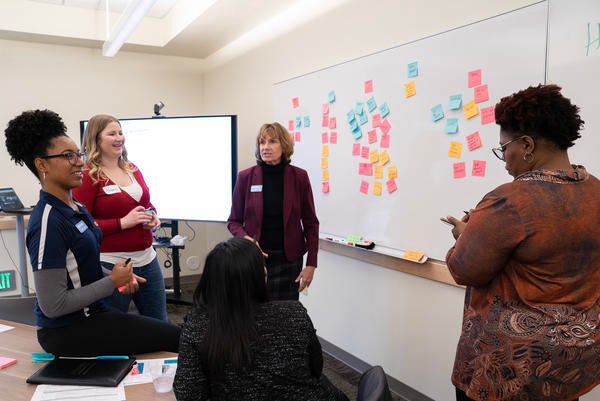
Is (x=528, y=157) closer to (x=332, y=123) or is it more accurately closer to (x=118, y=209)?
(x=118, y=209)

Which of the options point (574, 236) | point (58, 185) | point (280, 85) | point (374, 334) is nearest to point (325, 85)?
point (280, 85)

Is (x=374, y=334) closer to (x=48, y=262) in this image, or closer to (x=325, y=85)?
(x=325, y=85)

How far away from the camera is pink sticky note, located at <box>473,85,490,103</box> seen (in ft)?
6.64

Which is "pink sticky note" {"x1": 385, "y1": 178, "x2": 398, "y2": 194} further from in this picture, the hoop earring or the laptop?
the laptop

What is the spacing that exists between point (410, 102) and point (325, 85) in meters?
0.79

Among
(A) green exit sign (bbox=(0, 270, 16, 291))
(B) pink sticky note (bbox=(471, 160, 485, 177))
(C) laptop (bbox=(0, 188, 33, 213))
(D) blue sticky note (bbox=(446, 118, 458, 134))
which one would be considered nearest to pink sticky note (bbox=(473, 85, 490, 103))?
(D) blue sticky note (bbox=(446, 118, 458, 134))

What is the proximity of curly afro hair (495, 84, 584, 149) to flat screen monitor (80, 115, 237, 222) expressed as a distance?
2807mm

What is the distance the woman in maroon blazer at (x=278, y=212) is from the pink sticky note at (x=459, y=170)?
2.58ft

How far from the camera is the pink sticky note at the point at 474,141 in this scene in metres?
2.08

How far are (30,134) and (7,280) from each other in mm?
3646

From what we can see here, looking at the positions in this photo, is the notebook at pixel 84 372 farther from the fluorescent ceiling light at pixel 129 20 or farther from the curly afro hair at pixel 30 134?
the fluorescent ceiling light at pixel 129 20

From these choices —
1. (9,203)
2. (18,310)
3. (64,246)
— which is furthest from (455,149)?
(9,203)

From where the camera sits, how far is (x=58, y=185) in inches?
60.0

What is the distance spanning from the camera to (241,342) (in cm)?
112
